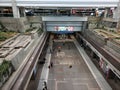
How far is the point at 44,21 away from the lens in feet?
101

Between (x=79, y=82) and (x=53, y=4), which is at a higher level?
(x=53, y=4)

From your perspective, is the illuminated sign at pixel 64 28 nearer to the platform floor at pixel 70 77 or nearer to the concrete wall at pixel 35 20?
the concrete wall at pixel 35 20

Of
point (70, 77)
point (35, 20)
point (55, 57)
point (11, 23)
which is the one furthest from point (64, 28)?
point (70, 77)

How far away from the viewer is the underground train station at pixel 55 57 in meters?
10.3

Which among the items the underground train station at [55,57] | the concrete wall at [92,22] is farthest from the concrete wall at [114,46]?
the concrete wall at [92,22]

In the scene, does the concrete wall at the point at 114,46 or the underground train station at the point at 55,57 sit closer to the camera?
the underground train station at the point at 55,57

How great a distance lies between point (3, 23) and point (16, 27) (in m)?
2.69

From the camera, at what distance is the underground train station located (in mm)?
10272

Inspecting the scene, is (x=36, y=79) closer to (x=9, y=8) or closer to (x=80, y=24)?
(x=9, y=8)

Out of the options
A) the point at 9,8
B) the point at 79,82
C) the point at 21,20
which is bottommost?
the point at 79,82

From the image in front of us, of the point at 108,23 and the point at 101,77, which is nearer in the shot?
the point at 101,77

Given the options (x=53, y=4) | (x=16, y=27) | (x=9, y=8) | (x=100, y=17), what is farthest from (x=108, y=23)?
(x=9, y=8)

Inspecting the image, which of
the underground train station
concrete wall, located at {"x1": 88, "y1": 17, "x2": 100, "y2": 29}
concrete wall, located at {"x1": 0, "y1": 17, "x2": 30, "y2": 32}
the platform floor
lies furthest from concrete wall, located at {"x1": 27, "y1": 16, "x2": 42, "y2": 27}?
the platform floor

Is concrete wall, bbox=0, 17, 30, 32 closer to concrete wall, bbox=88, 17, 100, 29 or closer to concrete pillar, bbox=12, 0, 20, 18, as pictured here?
concrete pillar, bbox=12, 0, 20, 18
